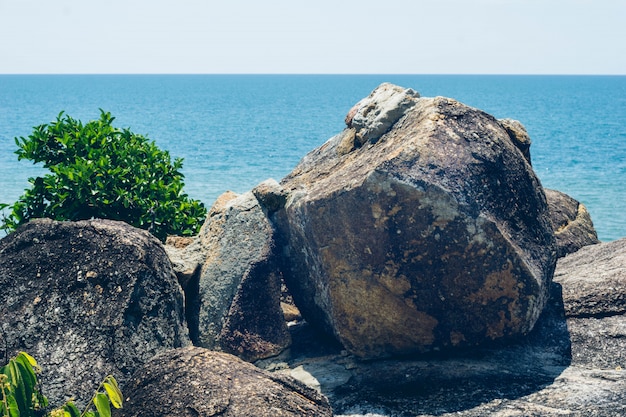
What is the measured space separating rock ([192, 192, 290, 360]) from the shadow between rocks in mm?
274

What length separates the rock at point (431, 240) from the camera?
677cm

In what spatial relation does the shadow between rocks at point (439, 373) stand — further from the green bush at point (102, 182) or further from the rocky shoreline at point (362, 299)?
the green bush at point (102, 182)

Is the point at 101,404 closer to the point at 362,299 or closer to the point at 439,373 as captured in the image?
the point at 362,299

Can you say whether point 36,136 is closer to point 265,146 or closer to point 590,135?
point 265,146

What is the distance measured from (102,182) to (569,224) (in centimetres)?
597

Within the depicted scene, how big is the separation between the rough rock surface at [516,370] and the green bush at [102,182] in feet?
7.34

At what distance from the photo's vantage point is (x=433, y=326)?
23.4ft

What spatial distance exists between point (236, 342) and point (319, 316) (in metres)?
0.89

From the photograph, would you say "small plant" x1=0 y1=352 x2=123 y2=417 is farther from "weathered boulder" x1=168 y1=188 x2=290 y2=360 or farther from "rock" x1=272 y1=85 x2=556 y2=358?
"weathered boulder" x1=168 y1=188 x2=290 y2=360

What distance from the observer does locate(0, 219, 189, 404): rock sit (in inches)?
246

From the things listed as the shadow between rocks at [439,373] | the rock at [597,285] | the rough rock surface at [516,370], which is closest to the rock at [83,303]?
the shadow between rocks at [439,373]

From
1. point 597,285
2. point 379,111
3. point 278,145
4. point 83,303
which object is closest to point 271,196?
point 379,111

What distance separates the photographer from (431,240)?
268 inches

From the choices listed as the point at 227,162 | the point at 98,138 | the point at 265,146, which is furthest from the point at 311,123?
the point at 98,138
